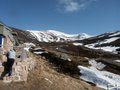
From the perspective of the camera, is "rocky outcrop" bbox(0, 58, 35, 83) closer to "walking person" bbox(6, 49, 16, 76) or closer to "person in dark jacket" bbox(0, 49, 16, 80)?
"person in dark jacket" bbox(0, 49, 16, 80)

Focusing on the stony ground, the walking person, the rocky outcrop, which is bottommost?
the stony ground

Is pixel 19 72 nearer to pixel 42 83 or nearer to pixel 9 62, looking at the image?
pixel 9 62

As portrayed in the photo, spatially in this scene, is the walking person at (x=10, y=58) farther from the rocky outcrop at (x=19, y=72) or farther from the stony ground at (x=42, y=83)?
the stony ground at (x=42, y=83)

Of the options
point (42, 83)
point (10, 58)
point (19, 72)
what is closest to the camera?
point (10, 58)

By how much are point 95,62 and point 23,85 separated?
48876 millimetres

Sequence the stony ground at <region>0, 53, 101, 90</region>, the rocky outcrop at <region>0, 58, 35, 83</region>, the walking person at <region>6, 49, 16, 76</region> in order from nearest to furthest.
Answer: the walking person at <region>6, 49, 16, 76</region> → the stony ground at <region>0, 53, 101, 90</region> → the rocky outcrop at <region>0, 58, 35, 83</region>

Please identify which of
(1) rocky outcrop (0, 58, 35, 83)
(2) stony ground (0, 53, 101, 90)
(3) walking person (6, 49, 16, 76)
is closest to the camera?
(3) walking person (6, 49, 16, 76)

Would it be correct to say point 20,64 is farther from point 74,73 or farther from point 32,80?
point 74,73

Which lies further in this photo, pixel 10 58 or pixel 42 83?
pixel 42 83

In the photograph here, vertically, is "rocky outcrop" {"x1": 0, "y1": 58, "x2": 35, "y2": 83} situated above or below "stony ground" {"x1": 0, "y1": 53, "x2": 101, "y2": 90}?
above

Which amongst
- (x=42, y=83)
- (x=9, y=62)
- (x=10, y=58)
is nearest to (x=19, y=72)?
(x=9, y=62)

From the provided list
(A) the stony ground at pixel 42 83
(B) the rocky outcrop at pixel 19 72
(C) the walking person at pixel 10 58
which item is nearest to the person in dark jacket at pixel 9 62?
(C) the walking person at pixel 10 58

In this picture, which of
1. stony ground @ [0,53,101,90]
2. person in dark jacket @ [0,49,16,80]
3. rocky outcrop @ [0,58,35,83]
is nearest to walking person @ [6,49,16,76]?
person in dark jacket @ [0,49,16,80]

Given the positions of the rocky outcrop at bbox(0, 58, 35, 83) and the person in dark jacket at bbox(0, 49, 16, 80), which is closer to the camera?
the person in dark jacket at bbox(0, 49, 16, 80)
